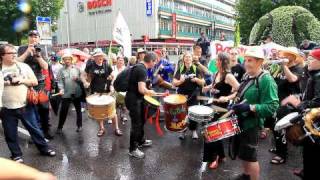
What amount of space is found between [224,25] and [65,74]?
82461mm

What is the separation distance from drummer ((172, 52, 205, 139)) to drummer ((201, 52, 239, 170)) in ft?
4.20

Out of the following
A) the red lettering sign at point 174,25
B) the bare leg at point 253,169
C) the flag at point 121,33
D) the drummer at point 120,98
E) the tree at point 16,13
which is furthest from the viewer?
the red lettering sign at point 174,25

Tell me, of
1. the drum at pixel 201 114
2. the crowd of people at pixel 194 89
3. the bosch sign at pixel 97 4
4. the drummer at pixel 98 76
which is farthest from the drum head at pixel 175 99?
the bosch sign at pixel 97 4

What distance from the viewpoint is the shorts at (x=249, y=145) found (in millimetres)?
4262

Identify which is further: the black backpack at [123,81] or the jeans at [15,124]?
the black backpack at [123,81]

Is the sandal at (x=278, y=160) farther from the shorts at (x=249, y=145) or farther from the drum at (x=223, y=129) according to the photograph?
the drum at (x=223, y=129)

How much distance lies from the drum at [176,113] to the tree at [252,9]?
26.7 metres

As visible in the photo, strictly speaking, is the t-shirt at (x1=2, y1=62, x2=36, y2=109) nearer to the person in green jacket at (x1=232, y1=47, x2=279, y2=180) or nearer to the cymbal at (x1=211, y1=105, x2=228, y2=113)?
the cymbal at (x1=211, y1=105, x2=228, y2=113)

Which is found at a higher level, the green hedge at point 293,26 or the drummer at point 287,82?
the green hedge at point 293,26

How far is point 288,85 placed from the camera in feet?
19.7

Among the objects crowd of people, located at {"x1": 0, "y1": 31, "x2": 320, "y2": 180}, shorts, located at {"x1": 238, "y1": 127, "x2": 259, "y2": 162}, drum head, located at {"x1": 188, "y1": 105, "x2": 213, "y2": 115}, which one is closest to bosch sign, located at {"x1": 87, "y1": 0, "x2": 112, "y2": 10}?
crowd of people, located at {"x1": 0, "y1": 31, "x2": 320, "y2": 180}

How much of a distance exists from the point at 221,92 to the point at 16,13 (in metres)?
28.5

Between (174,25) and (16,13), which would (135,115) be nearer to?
(16,13)

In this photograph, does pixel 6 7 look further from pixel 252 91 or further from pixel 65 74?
pixel 252 91
